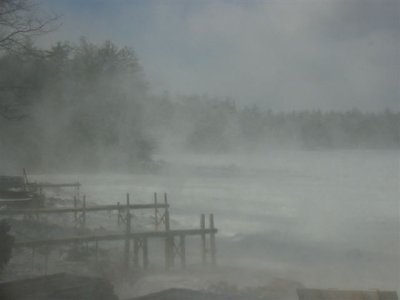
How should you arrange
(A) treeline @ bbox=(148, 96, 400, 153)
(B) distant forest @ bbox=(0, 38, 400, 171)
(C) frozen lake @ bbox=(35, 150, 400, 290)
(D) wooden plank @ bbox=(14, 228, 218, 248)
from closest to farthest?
(D) wooden plank @ bbox=(14, 228, 218, 248), (C) frozen lake @ bbox=(35, 150, 400, 290), (B) distant forest @ bbox=(0, 38, 400, 171), (A) treeline @ bbox=(148, 96, 400, 153)

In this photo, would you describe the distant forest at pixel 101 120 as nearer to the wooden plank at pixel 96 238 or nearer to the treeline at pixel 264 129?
the treeline at pixel 264 129

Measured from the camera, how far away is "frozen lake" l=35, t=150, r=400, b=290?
11.4 metres

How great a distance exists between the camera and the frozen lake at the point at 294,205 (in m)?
11.4

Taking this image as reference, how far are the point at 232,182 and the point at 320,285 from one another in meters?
18.9

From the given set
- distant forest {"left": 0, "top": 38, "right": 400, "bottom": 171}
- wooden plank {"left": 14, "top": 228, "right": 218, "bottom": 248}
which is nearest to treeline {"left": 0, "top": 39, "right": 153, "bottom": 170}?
distant forest {"left": 0, "top": 38, "right": 400, "bottom": 171}

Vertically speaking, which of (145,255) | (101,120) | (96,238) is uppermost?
(101,120)

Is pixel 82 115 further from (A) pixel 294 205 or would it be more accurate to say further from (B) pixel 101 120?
(A) pixel 294 205

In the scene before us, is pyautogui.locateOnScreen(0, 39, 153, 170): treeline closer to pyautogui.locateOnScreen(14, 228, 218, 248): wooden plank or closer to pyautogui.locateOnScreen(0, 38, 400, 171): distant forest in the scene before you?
pyautogui.locateOnScreen(0, 38, 400, 171): distant forest

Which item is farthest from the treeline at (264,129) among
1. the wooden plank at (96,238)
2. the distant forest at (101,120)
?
the wooden plank at (96,238)

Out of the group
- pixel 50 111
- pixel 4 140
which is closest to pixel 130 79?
pixel 50 111

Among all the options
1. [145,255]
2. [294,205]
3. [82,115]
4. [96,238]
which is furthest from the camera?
[82,115]

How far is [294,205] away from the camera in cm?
2114

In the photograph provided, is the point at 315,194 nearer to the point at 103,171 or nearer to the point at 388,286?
the point at 103,171

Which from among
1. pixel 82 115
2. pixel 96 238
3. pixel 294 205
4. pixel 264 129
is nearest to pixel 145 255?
pixel 96 238
